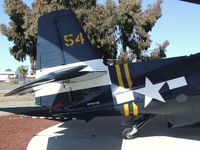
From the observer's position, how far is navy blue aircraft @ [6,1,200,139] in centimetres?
795

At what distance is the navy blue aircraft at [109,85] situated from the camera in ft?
26.1

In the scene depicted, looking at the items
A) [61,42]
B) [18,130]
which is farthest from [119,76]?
[18,130]

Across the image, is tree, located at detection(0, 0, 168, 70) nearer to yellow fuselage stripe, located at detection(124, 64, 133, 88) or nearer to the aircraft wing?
yellow fuselage stripe, located at detection(124, 64, 133, 88)

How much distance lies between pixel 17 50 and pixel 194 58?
517 inches

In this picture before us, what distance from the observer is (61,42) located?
829 cm

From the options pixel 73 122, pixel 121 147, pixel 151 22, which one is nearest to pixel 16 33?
pixel 151 22

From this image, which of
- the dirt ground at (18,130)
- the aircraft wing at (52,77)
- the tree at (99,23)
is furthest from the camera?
the tree at (99,23)

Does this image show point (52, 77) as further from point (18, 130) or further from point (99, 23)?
point (99, 23)

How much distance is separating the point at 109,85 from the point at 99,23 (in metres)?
9.99

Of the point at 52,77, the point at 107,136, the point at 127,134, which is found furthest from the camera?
the point at 107,136

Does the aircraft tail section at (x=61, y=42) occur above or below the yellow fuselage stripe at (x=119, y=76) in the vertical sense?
above

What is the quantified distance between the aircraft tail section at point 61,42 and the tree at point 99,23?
870 centimetres

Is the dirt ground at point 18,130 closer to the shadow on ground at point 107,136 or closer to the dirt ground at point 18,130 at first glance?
the dirt ground at point 18,130

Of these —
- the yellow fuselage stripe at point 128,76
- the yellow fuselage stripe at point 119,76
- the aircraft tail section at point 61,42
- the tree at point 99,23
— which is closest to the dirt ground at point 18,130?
the aircraft tail section at point 61,42
